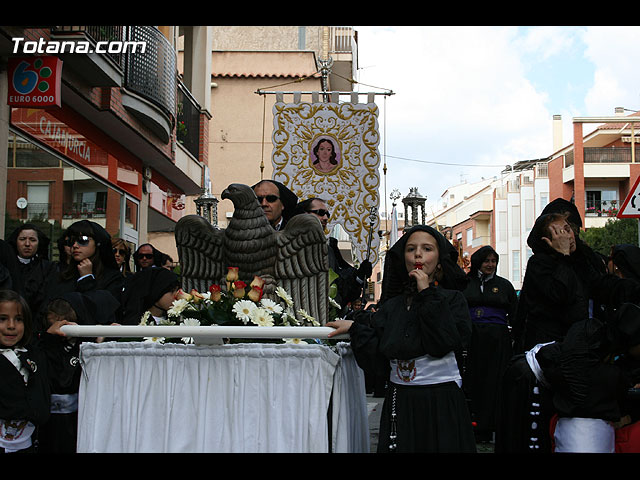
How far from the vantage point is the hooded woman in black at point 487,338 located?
7.04 metres

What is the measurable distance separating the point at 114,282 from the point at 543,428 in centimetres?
318

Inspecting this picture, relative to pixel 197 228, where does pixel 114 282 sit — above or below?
below

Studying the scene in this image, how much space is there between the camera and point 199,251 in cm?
439

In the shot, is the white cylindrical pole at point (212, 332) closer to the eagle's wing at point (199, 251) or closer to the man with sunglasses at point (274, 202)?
the eagle's wing at point (199, 251)

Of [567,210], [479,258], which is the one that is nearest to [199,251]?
[567,210]

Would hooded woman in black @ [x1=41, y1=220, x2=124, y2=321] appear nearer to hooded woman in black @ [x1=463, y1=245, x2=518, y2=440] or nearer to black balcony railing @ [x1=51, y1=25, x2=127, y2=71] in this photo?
hooded woman in black @ [x1=463, y1=245, x2=518, y2=440]

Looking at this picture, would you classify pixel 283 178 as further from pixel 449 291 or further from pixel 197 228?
pixel 449 291

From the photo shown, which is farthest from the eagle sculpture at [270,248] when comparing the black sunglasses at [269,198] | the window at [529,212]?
the window at [529,212]

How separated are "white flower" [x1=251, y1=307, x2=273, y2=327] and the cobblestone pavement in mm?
2212

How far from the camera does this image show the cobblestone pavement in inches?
250

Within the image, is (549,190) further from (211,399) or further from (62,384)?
(211,399)

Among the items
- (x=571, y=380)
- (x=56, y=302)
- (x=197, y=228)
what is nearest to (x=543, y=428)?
(x=571, y=380)

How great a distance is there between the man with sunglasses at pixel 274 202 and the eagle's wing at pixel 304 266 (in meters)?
0.57

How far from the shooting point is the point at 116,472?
2.82m
